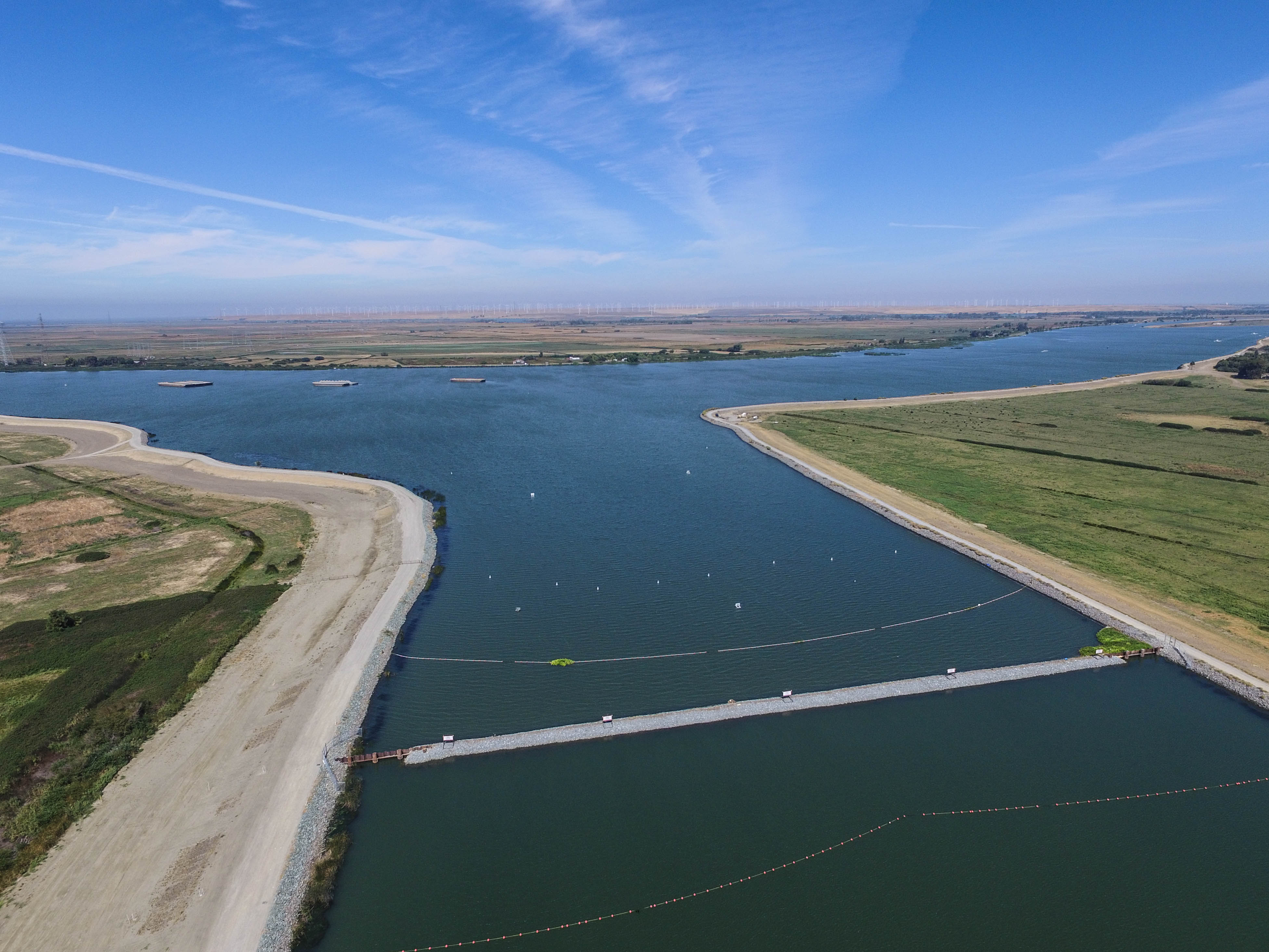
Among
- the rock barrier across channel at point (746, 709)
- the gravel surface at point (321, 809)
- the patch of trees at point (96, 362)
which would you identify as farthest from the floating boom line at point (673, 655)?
the patch of trees at point (96, 362)

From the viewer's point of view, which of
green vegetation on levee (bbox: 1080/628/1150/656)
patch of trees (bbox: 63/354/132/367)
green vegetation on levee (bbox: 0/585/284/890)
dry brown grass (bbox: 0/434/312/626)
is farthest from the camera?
patch of trees (bbox: 63/354/132/367)

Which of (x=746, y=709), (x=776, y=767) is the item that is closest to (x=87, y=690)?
(x=746, y=709)

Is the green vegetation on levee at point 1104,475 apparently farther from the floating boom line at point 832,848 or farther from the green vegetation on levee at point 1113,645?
the floating boom line at point 832,848

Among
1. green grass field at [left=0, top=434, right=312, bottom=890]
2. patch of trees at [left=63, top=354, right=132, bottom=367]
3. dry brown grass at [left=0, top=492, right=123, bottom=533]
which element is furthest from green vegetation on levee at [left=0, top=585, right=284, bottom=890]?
patch of trees at [left=63, top=354, right=132, bottom=367]

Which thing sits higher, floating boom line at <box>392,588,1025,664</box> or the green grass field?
the green grass field

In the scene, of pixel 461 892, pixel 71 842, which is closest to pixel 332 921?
pixel 461 892

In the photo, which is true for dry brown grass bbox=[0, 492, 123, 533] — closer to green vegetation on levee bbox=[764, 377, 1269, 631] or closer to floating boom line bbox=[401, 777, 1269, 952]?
floating boom line bbox=[401, 777, 1269, 952]
